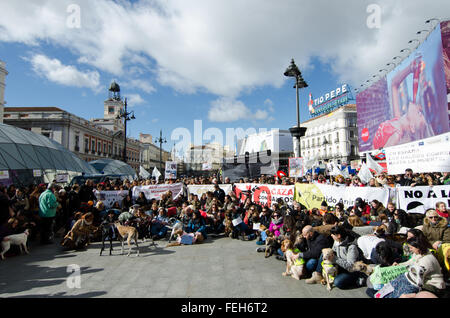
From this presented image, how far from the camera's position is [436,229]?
448cm

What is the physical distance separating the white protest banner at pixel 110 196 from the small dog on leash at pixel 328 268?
853 cm

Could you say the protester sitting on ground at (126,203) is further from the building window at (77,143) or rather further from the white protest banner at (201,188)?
the building window at (77,143)

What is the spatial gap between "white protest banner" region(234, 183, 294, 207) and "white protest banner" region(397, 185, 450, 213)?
11.1ft

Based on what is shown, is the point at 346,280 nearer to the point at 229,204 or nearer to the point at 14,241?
the point at 229,204

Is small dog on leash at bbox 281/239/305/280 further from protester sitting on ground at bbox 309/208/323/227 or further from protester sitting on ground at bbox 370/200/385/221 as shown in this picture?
protester sitting on ground at bbox 370/200/385/221

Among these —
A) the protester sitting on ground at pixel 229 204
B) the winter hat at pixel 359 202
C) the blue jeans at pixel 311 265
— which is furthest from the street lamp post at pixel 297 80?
the blue jeans at pixel 311 265

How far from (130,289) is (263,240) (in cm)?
400

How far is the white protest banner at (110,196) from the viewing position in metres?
10.0

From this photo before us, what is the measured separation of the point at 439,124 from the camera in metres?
16.1

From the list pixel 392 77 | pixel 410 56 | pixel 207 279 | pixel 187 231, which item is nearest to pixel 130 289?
pixel 207 279

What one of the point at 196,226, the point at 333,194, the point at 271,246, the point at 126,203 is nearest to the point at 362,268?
the point at 271,246

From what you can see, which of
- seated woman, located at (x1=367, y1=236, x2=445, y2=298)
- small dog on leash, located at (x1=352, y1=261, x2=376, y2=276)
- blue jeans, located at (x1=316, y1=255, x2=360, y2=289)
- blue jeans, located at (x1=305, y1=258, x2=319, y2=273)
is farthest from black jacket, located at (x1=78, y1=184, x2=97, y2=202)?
seated woman, located at (x1=367, y1=236, x2=445, y2=298)
